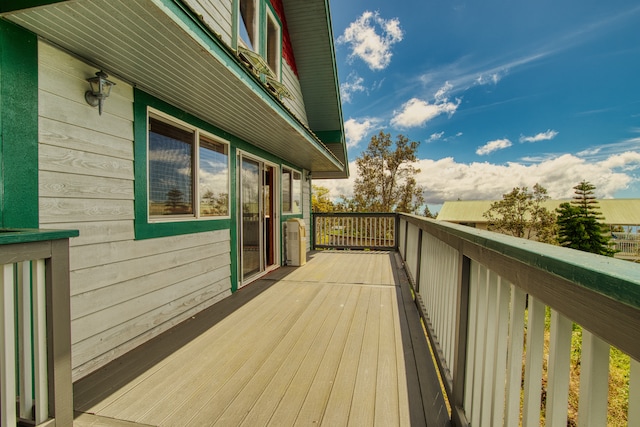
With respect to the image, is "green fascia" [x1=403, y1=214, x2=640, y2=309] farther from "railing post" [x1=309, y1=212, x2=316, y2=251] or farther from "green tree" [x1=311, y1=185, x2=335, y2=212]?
"green tree" [x1=311, y1=185, x2=335, y2=212]

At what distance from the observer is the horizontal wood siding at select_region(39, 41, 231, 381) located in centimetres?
188

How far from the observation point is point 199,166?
129 inches

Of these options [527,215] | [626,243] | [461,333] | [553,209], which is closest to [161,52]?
[461,333]

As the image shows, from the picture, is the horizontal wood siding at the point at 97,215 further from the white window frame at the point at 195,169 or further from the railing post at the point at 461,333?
the railing post at the point at 461,333

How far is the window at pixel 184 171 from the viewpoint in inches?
108

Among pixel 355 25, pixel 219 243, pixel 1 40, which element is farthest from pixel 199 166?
pixel 355 25

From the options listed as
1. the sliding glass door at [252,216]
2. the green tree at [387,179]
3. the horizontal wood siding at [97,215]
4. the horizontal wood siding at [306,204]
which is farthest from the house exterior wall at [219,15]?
the green tree at [387,179]

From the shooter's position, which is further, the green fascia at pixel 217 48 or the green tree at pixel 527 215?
the green tree at pixel 527 215

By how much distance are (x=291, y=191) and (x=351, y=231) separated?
268 centimetres

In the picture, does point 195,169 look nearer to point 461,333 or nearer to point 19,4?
point 19,4

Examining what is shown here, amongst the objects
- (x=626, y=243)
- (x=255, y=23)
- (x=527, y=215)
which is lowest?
(x=626, y=243)

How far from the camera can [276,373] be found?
2.10 metres

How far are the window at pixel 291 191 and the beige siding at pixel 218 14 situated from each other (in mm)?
2883

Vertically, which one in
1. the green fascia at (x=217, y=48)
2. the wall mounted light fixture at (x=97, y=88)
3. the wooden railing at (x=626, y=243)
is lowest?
the wooden railing at (x=626, y=243)
